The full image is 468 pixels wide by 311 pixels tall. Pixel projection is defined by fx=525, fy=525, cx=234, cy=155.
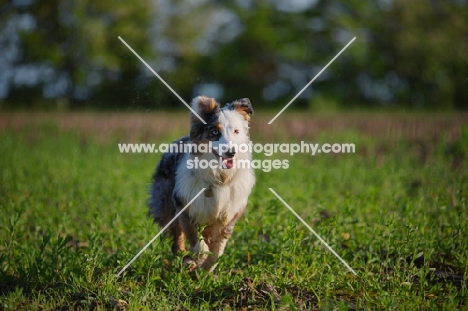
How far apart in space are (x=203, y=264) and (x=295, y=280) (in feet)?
3.76

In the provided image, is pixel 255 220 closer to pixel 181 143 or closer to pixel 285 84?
pixel 181 143

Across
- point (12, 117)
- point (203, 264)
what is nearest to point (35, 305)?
point (203, 264)

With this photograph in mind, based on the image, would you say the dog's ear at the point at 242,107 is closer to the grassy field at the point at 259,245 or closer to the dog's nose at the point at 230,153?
the dog's nose at the point at 230,153

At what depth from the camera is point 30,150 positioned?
14828 mm

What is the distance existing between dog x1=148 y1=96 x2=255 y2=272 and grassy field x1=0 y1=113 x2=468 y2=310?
26 cm

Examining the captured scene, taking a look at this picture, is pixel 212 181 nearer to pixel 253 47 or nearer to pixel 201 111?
pixel 201 111

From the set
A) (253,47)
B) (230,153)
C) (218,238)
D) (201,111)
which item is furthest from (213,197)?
(253,47)

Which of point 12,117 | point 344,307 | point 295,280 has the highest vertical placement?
point 344,307

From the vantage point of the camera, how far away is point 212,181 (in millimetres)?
5559

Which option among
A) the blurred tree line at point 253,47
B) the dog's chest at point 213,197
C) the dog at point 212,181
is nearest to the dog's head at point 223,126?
the dog at point 212,181

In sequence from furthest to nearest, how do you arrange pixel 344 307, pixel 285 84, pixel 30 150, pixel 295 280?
pixel 285 84, pixel 30 150, pixel 295 280, pixel 344 307

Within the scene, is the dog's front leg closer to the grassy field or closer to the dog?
the dog

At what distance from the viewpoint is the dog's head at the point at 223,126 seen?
5125 mm

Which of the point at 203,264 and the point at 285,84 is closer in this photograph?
the point at 203,264
